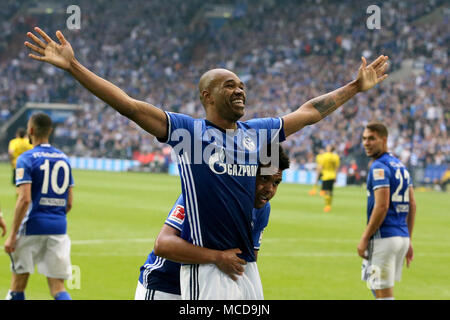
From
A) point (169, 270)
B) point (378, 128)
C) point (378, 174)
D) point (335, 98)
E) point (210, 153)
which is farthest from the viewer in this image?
point (378, 128)

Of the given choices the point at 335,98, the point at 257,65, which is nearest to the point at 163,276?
the point at 335,98

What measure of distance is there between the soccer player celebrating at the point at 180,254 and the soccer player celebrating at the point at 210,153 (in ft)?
0.21

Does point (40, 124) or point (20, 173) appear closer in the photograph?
point (20, 173)

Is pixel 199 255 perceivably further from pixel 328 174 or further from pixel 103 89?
pixel 328 174

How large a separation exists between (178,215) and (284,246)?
9858 millimetres

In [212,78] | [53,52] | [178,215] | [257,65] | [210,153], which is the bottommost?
[178,215]

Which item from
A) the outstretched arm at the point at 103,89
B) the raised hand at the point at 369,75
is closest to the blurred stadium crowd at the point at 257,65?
the raised hand at the point at 369,75

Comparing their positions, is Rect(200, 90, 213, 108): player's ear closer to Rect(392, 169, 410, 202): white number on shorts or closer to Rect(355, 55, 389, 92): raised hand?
Rect(355, 55, 389, 92): raised hand

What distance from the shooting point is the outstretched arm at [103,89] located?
3689 millimetres

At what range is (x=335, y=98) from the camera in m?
4.72

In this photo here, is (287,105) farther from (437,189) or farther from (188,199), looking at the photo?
(188,199)
